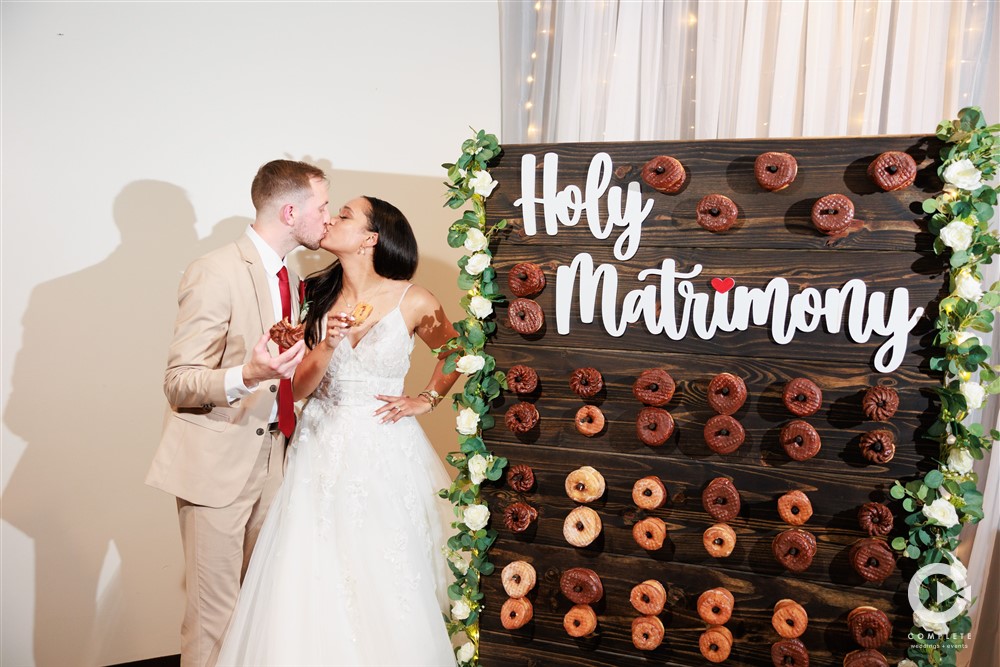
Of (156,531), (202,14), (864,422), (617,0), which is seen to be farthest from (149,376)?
(864,422)

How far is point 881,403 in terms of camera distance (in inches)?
86.0

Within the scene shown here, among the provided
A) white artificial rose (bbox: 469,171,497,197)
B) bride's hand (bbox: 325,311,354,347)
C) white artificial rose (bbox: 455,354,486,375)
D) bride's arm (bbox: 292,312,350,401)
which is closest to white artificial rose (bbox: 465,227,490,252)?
white artificial rose (bbox: 469,171,497,197)

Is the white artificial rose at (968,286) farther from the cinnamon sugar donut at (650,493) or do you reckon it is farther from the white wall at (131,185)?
the white wall at (131,185)

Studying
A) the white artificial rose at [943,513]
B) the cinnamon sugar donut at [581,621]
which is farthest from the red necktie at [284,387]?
the white artificial rose at [943,513]

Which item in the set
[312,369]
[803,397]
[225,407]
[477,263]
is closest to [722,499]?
[803,397]

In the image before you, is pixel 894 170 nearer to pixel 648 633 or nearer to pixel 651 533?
Answer: pixel 651 533

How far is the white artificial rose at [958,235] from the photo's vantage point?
2077mm

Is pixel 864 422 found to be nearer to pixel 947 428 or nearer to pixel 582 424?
pixel 947 428

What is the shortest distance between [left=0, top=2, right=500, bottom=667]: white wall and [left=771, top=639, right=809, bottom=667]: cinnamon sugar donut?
8.77ft

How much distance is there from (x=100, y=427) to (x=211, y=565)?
3.74ft

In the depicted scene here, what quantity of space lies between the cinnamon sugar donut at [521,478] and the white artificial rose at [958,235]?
152 centimetres

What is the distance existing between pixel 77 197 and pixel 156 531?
164 centimetres

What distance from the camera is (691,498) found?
2.41 meters

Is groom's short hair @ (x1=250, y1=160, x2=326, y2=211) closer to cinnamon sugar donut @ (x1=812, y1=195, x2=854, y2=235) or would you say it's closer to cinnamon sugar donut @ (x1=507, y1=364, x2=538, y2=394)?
cinnamon sugar donut @ (x1=507, y1=364, x2=538, y2=394)
